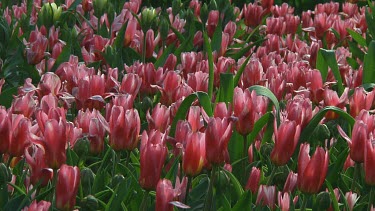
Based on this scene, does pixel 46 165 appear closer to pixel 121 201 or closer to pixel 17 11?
pixel 121 201

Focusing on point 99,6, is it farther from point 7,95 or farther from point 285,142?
point 285,142

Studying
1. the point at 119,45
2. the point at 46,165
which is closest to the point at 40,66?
the point at 119,45

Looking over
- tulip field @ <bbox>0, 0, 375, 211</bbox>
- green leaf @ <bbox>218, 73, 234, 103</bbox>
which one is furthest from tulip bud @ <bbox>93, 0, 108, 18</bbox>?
green leaf @ <bbox>218, 73, 234, 103</bbox>

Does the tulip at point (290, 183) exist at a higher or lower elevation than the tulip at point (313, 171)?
lower

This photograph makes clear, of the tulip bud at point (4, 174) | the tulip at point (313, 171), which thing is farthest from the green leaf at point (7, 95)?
the tulip at point (313, 171)

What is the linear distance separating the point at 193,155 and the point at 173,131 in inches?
25.6

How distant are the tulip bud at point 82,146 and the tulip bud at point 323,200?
2.01 ft

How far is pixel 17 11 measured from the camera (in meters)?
4.62

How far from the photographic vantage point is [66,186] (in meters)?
1.90

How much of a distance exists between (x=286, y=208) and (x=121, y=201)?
16.0 inches

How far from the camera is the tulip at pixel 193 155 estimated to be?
1972 mm

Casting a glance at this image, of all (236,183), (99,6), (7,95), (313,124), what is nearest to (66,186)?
(236,183)

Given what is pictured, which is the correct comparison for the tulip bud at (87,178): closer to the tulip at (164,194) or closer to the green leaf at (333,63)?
the tulip at (164,194)

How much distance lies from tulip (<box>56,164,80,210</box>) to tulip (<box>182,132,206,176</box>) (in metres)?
0.26
